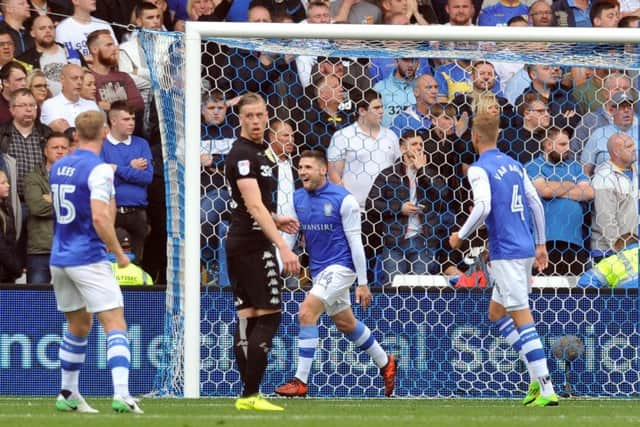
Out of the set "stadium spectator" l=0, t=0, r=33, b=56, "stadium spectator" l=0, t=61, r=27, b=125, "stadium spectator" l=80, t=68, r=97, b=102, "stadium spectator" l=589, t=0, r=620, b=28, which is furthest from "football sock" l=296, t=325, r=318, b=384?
"stadium spectator" l=589, t=0, r=620, b=28

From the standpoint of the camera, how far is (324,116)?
12.3 metres

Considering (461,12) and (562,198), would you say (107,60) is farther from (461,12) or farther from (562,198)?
(562,198)

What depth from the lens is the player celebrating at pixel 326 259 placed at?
1067cm

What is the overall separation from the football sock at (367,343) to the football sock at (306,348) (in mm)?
330

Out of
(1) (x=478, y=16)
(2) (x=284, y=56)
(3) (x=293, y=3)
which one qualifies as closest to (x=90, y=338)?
(2) (x=284, y=56)

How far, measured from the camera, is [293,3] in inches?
559

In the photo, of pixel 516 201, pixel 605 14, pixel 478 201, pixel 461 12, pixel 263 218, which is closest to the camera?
pixel 263 218

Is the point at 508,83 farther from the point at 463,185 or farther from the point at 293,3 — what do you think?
the point at 293,3

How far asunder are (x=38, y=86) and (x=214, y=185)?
1.97 meters

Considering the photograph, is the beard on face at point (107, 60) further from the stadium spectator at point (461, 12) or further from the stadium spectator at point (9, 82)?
the stadium spectator at point (461, 12)

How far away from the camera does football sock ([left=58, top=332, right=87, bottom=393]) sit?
878 centimetres

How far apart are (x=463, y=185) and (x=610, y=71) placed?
1.69 meters

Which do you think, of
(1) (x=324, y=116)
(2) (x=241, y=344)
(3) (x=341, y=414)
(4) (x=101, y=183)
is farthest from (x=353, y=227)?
(4) (x=101, y=183)

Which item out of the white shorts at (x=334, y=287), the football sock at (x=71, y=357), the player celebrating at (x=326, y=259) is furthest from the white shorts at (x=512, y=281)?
the football sock at (x=71, y=357)
